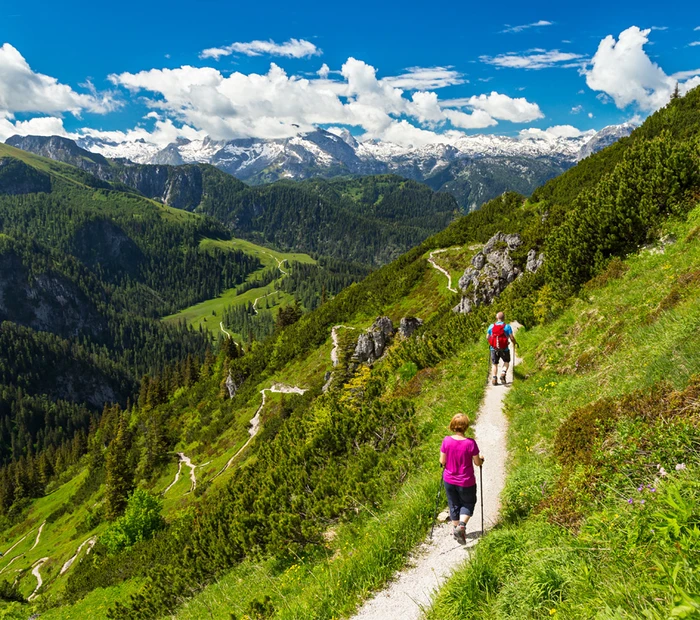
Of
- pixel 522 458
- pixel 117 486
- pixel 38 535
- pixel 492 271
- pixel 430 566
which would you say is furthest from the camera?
pixel 38 535

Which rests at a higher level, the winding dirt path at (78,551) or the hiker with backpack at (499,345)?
the hiker with backpack at (499,345)

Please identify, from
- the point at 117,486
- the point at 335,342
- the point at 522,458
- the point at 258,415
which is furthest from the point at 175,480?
the point at 522,458

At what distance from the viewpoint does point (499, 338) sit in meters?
16.1

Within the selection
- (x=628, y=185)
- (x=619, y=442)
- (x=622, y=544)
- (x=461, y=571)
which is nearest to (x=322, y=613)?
(x=461, y=571)

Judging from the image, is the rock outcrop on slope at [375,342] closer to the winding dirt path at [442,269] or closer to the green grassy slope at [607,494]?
the winding dirt path at [442,269]

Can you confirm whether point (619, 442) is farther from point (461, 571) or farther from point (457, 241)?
point (457, 241)

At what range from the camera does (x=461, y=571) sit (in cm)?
689

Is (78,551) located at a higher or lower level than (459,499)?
lower

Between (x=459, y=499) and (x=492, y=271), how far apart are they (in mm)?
49797

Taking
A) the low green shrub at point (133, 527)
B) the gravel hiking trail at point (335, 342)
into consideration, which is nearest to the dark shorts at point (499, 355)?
the gravel hiking trail at point (335, 342)

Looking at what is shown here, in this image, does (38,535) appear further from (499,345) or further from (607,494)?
(607,494)

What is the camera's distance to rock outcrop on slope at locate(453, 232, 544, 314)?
49.6m

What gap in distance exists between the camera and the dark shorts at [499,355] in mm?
16312

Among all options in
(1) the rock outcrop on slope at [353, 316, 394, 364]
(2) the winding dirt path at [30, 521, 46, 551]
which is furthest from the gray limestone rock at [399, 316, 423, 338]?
(2) the winding dirt path at [30, 521, 46, 551]
